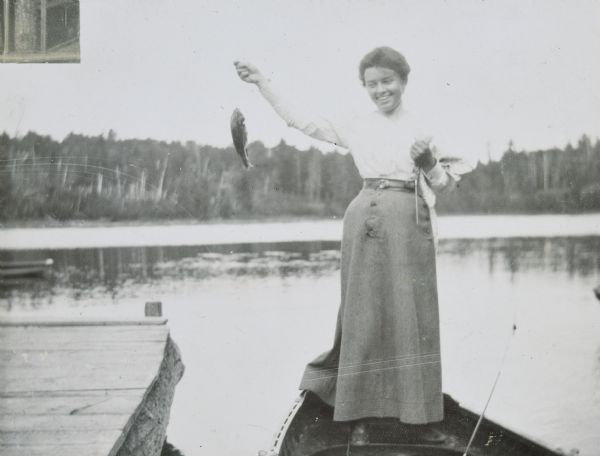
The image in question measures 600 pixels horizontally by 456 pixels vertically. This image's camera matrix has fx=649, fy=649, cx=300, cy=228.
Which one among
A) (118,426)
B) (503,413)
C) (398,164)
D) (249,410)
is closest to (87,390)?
(118,426)

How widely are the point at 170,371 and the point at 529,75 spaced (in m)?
1.67

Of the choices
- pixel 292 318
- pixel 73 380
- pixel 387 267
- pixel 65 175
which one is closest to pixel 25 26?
pixel 65 175

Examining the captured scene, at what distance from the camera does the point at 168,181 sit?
2.29 metres

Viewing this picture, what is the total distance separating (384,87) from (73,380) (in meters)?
1.46

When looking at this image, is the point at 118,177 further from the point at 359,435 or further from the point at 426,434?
the point at 426,434

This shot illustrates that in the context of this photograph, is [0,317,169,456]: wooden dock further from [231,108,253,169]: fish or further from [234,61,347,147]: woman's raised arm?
[234,61,347,147]: woman's raised arm

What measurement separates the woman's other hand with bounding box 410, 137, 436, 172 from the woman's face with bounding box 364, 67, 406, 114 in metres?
0.22

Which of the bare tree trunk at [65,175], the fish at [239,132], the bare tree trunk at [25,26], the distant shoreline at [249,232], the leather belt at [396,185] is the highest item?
the bare tree trunk at [25,26]

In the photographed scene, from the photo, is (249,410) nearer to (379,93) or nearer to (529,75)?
(379,93)

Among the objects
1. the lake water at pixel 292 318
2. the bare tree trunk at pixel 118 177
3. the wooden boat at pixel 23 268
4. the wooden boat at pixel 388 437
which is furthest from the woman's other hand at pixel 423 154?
the wooden boat at pixel 23 268

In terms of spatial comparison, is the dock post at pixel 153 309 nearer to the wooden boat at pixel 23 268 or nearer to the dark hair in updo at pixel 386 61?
the wooden boat at pixel 23 268

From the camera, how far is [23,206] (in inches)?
90.5

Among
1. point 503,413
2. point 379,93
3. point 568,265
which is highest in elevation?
point 379,93

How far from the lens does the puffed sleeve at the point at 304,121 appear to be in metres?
2.17
